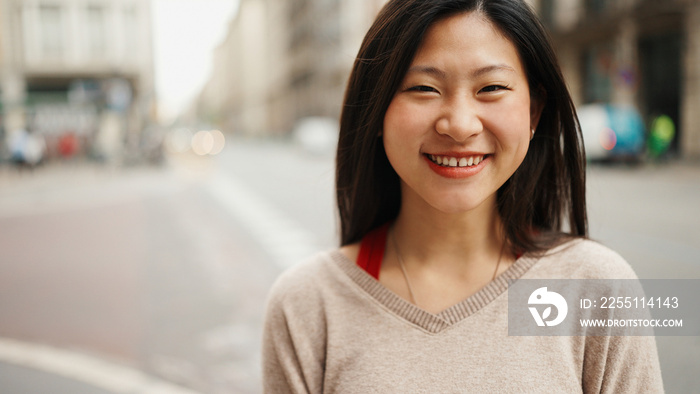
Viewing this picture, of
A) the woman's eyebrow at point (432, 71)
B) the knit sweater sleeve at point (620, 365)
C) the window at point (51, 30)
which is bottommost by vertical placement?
the knit sweater sleeve at point (620, 365)

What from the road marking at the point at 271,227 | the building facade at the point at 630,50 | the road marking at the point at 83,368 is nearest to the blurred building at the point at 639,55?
the building facade at the point at 630,50

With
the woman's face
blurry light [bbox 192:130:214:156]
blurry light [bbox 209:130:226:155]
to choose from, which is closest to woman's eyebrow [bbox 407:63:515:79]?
the woman's face

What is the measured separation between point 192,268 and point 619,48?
71.2ft

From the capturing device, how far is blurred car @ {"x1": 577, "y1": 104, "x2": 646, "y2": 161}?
18062mm

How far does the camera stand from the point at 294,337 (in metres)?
1.44

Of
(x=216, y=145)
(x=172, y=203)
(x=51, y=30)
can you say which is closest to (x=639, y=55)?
(x=172, y=203)

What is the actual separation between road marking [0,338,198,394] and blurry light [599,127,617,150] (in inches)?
659

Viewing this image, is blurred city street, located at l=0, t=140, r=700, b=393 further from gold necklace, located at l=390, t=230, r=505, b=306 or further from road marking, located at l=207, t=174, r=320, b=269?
gold necklace, located at l=390, t=230, r=505, b=306

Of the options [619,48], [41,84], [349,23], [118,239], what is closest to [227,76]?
[349,23]

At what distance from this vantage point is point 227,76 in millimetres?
172125

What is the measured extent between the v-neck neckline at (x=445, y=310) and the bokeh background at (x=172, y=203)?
0.68 meters

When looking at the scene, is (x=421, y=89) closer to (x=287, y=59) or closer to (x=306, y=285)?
(x=306, y=285)

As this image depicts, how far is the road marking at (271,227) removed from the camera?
834 cm

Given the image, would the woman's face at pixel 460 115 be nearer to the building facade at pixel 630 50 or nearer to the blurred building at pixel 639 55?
the building facade at pixel 630 50
